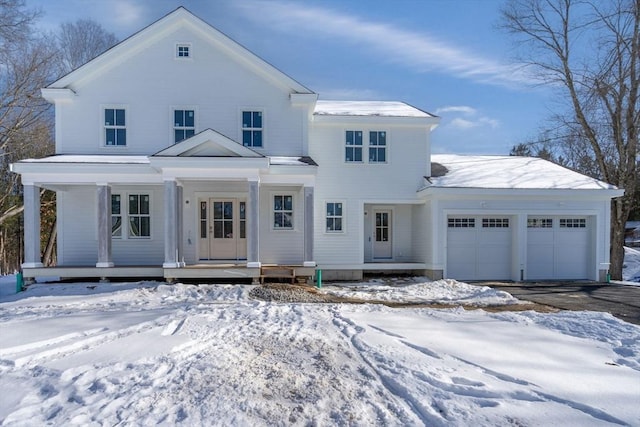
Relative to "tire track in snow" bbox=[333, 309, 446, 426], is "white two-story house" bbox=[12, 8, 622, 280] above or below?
above

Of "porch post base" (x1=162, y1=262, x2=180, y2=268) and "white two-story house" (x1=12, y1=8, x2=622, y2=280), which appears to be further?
"white two-story house" (x1=12, y1=8, x2=622, y2=280)

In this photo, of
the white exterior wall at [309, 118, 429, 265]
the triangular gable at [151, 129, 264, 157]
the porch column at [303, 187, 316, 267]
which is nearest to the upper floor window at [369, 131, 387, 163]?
the white exterior wall at [309, 118, 429, 265]

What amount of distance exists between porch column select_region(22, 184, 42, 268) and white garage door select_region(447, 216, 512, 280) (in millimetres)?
12586

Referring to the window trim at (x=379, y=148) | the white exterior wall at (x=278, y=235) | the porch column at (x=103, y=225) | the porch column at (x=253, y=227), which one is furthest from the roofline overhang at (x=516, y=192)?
the porch column at (x=103, y=225)

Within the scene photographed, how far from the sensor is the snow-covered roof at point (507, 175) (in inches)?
518

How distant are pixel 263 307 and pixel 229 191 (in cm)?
576

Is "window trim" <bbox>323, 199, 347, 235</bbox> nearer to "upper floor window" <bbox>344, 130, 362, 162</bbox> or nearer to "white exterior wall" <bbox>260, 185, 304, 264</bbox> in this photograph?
"white exterior wall" <bbox>260, 185, 304, 264</bbox>

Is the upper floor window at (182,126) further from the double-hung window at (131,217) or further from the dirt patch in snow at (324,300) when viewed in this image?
the dirt patch in snow at (324,300)

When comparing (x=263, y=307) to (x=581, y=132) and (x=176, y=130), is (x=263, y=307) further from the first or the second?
(x=581, y=132)

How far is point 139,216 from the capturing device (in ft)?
41.6

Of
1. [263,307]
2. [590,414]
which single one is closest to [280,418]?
[590,414]

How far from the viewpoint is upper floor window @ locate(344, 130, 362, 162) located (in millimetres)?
13625

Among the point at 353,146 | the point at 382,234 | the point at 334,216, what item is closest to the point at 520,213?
the point at 382,234

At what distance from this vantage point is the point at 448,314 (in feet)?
A: 25.9
